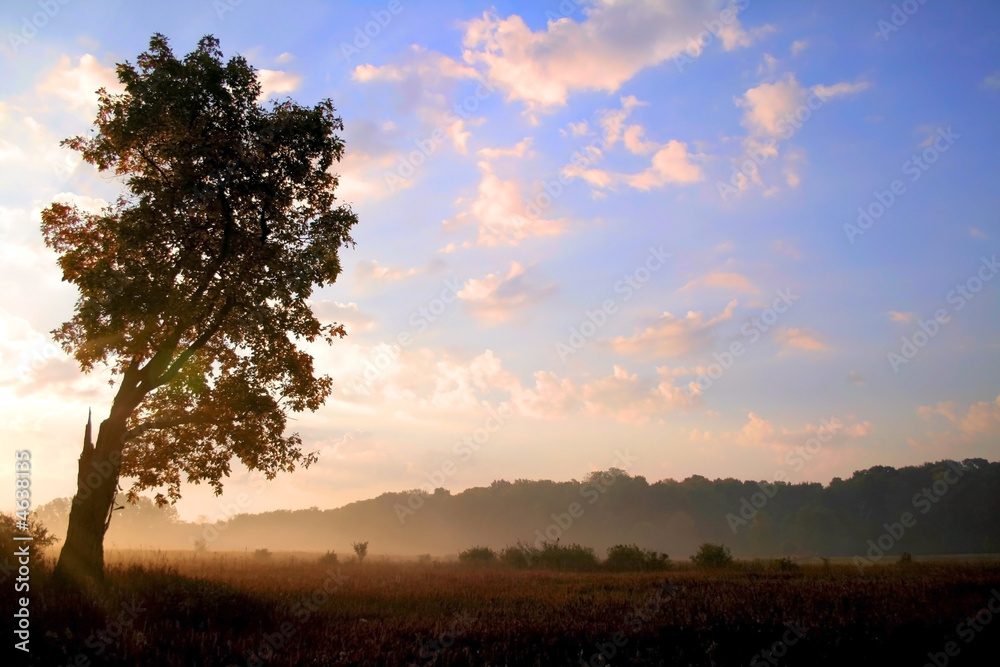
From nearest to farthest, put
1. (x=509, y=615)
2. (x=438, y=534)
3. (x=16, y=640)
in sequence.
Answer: (x=16, y=640) → (x=509, y=615) → (x=438, y=534)

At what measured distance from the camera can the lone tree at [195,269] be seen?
1466 centimetres

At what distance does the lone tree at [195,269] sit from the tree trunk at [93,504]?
0.11 ft

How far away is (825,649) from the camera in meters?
8.63

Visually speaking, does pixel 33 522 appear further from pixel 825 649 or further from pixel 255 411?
pixel 825 649

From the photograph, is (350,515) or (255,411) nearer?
(255,411)

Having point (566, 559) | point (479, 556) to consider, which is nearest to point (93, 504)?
point (566, 559)

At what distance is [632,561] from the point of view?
1148 inches

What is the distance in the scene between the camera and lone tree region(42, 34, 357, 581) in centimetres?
1466

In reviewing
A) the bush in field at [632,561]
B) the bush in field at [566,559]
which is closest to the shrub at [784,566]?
the bush in field at [632,561]

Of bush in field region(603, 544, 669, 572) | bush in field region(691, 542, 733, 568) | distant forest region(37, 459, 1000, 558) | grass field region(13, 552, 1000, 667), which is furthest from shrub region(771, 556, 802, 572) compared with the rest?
distant forest region(37, 459, 1000, 558)

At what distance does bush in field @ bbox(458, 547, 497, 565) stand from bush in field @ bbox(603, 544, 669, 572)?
23.2ft

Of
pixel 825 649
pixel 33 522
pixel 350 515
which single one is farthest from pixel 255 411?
pixel 350 515

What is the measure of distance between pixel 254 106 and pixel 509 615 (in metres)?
14.9

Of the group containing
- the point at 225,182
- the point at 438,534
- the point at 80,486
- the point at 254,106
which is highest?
the point at 254,106
